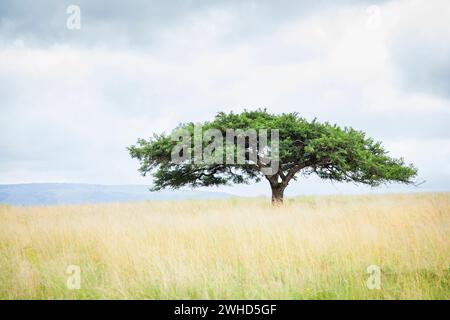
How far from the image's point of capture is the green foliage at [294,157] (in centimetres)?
1758

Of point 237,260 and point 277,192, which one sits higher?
point 277,192

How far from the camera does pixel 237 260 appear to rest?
22.8ft

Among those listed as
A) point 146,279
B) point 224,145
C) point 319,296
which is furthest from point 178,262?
point 224,145

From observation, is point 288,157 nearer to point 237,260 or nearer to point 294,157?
point 294,157

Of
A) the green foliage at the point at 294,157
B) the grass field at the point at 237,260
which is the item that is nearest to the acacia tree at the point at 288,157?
the green foliage at the point at 294,157

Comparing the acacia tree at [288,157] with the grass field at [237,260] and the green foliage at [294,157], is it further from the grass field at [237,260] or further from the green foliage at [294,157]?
the grass field at [237,260]

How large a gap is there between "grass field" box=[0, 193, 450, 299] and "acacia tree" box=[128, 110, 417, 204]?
24.3 feet

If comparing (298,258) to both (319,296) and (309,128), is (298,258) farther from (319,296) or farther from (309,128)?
(309,128)

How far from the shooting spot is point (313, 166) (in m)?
19.6

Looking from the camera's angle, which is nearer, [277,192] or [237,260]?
[237,260]

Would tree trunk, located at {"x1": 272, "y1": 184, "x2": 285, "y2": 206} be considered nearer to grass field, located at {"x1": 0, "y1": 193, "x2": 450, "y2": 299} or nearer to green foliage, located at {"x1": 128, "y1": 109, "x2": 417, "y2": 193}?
green foliage, located at {"x1": 128, "y1": 109, "x2": 417, "y2": 193}

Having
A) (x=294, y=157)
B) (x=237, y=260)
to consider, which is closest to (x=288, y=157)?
(x=294, y=157)

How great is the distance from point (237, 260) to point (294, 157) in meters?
11.9

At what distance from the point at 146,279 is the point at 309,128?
1403 centimetres
